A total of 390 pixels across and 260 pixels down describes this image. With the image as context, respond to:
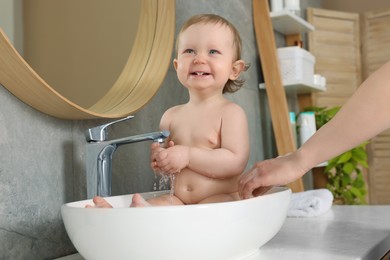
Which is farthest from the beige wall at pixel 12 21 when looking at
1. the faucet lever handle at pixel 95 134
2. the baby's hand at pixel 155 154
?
the baby's hand at pixel 155 154

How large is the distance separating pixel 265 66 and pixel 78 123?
117 cm

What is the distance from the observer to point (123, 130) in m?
1.19

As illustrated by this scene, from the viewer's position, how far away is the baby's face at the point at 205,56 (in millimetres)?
1034

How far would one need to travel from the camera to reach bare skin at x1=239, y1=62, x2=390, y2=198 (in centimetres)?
75

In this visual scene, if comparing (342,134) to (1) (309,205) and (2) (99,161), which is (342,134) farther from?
(1) (309,205)

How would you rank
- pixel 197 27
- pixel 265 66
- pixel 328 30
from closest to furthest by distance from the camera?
pixel 197 27 → pixel 265 66 → pixel 328 30

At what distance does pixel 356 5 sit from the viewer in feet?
11.6

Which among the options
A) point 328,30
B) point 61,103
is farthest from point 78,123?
point 328,30

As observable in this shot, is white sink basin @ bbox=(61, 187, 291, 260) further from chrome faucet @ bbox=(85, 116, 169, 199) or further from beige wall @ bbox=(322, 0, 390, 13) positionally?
beige wall @ bbox=(322, 0, 390, 13)

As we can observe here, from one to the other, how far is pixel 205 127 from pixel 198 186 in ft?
0.42

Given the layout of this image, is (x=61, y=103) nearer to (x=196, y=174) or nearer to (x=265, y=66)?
(x=196, y=174)

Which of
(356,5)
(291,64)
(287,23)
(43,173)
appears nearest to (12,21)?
(43,173)

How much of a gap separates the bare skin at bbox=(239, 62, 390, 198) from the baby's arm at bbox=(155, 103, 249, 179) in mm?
80

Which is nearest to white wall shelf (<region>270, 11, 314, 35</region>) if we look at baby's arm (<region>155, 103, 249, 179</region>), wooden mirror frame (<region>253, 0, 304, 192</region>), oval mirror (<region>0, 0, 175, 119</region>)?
wooden mirror frame (<region>253, 0, 304, 192</region>)
